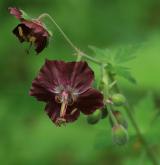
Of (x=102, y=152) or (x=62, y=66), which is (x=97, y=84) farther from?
(x=102, y=152)

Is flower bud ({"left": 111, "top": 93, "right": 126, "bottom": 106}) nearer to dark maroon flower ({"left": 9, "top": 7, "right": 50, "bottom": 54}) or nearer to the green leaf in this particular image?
the green leaf

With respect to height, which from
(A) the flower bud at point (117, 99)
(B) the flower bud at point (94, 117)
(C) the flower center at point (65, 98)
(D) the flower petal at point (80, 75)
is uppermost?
(D) the flower petal at point (80, 75)

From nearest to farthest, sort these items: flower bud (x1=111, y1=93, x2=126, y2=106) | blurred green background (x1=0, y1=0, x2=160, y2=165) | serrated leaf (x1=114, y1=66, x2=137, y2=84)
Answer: flower bud (x1=111, y1=93, x2=126, y2=106) < serrated leaf (x1=114, y1=66, x2=137, y2=84) < blurred green background (x1=0, y1=0, x2=160, y2=165)

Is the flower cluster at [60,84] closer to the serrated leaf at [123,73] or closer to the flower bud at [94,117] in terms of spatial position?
the flower bud at [94,117]

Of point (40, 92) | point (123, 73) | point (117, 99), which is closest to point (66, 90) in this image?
point (40, 92)

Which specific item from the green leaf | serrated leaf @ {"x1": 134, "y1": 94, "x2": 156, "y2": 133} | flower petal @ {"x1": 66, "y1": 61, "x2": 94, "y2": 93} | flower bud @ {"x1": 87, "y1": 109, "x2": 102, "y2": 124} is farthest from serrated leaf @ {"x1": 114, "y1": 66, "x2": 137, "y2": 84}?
serrated leaf @ {"x1": 134, "y1": 94, "x2": 156, "y2": 133}

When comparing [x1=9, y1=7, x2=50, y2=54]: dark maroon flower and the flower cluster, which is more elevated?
[x1=9, y1=7, x2=50, y2=54]: dark maroon flower

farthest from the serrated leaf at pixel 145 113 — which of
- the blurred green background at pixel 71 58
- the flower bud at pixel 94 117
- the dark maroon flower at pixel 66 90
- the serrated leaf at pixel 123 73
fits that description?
the dark maroon flower at pixel 66 90
